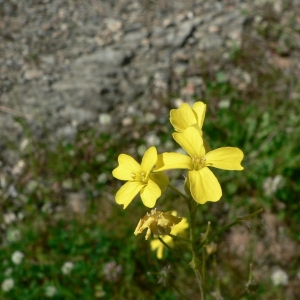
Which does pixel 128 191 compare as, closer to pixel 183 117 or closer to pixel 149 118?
pixel 183 117

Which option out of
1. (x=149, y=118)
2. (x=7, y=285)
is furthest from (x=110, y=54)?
(x=7, y=285)

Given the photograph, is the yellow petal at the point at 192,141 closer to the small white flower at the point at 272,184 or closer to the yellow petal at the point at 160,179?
the yellow petal at the point at 160,179

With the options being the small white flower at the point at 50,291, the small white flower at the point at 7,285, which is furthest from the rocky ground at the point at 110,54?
the small white flower at the point at 50,291

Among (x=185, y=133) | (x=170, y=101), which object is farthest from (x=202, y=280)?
(x=170, y=101)

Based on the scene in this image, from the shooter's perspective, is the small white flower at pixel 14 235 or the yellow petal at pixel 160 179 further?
the small white flower at pixel 14 235

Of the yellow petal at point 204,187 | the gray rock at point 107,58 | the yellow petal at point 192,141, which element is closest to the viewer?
the yellow petal at point 204,187

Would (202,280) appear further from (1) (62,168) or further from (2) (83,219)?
(1) (62,168)

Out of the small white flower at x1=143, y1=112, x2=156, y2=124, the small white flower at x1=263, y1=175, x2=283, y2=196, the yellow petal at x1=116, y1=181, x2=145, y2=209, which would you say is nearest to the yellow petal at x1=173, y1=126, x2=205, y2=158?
the yellow petal at x1=116, y1=181, x2=145, y2=209
